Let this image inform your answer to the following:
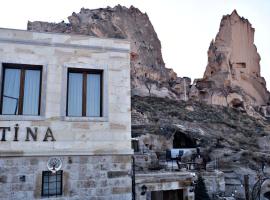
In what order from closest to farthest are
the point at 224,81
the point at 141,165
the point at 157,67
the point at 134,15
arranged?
the point at 141,165 → the point at 224,81 → the point at 157,67 → the point at 134,15

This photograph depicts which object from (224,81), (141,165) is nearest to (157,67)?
(224,81)

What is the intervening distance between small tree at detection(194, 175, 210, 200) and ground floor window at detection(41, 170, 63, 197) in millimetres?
7500

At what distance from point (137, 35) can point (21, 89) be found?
66.5m

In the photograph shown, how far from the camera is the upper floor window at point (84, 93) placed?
7.70 m

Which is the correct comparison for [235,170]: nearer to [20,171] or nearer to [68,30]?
[20,171]

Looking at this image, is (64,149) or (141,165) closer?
(64,149)

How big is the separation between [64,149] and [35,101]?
1502 mm

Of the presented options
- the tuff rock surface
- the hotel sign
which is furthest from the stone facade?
the tuff rock surface

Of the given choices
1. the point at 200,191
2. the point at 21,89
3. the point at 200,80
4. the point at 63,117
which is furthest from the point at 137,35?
the point at 63,117

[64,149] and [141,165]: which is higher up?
[64,149]

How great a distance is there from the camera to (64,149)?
724 cm

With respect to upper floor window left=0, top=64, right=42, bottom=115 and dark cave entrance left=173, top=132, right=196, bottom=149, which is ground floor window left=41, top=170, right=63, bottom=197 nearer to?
upper floor window left=0, top=64, right=42, bottom=115

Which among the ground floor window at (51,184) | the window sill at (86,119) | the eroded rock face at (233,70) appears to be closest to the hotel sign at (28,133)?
the window sill at (86,119)

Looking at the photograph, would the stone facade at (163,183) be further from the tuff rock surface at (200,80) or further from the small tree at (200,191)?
the tuff rock surface at (200,80)
